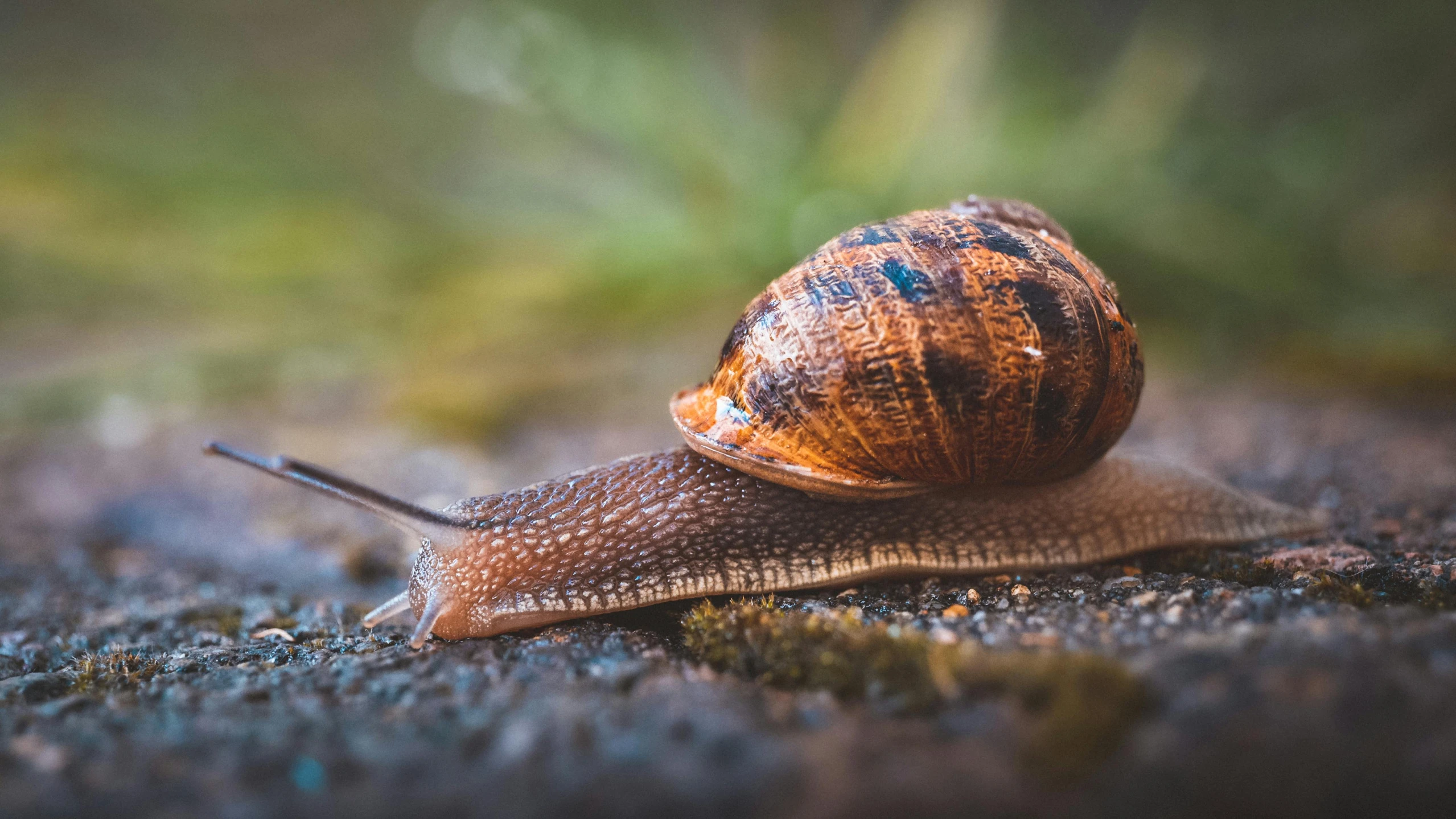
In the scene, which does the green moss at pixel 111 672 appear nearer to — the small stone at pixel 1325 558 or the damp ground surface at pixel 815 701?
the damp ground surface at pixel 815 701

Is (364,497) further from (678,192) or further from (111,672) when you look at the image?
(678,192)

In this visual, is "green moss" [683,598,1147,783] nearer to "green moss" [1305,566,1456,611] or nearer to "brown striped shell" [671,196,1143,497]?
"brown striped shell" [671,196,1143,497]

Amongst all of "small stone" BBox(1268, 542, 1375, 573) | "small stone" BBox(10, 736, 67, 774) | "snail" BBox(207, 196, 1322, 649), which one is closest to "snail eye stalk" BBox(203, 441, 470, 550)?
"snail" BBox(207, 196, 1322, 649)

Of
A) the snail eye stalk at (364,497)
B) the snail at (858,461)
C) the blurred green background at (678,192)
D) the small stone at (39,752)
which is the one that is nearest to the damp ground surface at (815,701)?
the small stone at (39,752)

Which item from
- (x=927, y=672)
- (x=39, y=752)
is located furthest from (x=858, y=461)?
(x=39, y=752)

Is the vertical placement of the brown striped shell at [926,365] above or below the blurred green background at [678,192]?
below

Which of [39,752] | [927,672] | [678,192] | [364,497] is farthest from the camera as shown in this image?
[678,192]
